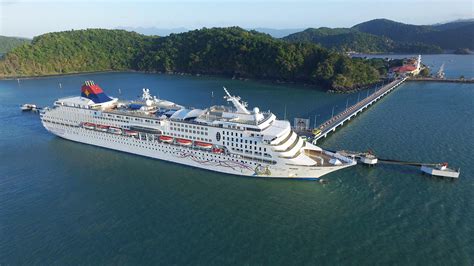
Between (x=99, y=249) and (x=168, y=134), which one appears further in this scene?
(x=168, y=134)

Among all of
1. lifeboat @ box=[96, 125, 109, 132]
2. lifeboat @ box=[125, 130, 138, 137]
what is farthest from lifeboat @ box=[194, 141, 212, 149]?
lifeboat @ box=[96, 125, 109, 132]

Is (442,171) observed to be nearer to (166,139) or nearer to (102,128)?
(166,139)

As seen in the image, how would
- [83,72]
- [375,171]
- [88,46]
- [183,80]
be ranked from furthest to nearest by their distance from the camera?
1. [88,46]
2. [83,72]
3. [183,80]
4. [375,171]

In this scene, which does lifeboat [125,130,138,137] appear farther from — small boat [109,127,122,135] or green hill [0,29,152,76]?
green hill [0,29,152,76]

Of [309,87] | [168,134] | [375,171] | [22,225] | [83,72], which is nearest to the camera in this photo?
[22,225]

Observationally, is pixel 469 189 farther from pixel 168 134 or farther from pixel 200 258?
pixel 168 134

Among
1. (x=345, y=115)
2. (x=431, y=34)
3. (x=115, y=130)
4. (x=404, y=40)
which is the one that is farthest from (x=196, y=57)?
(x=431, y=34)

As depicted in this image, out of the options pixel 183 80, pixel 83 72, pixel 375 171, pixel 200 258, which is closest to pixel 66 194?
pixel 200 258
